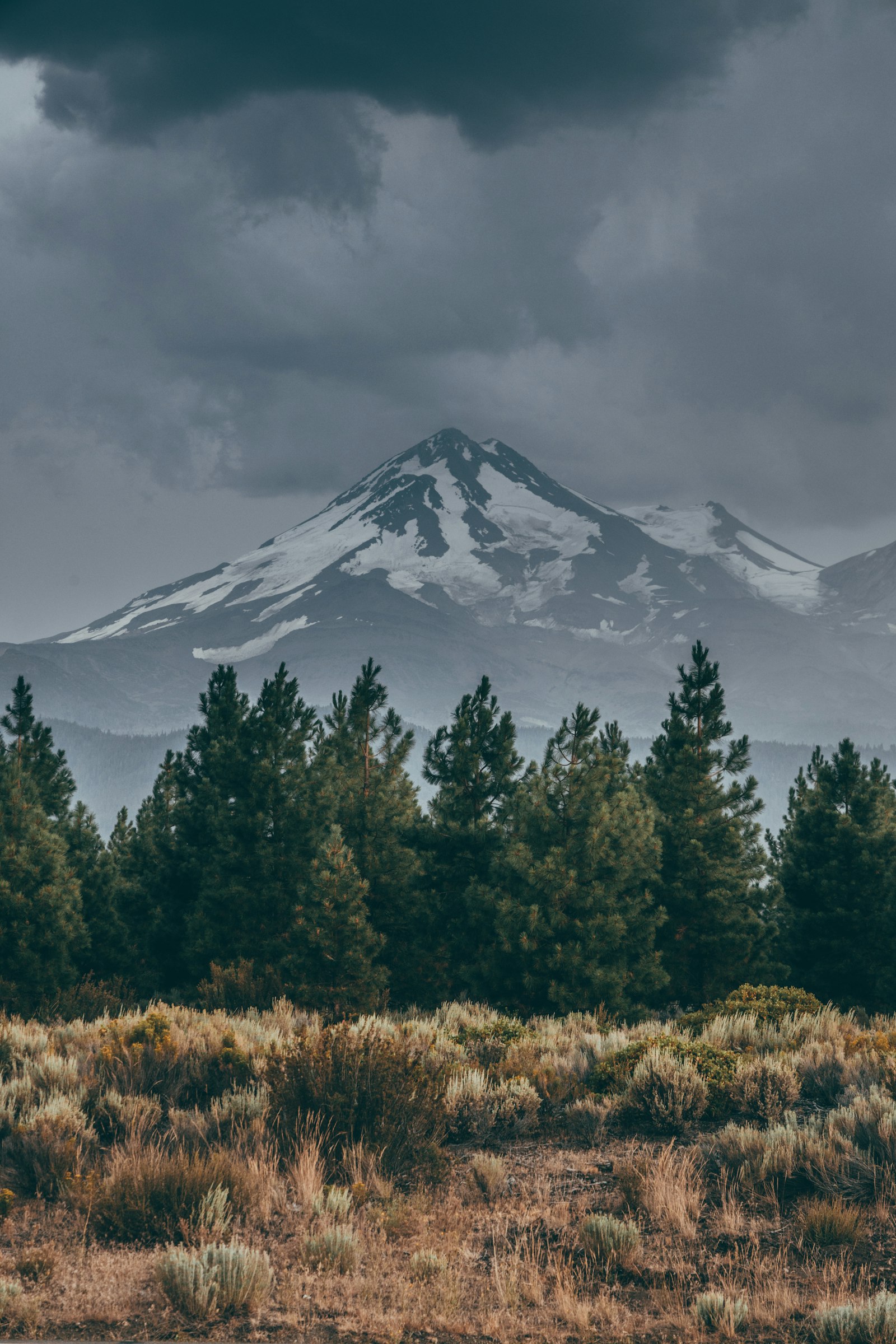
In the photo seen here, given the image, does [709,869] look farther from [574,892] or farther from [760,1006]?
[760,1006]

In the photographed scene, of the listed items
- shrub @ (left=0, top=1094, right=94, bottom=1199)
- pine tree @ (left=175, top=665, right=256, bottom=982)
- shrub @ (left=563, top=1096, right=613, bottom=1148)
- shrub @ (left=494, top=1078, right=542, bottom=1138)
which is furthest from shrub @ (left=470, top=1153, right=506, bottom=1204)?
pine tree @ (left=175, top=665, right=256, bottom=982)

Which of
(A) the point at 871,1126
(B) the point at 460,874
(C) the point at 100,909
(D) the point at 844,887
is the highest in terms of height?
(B) the point at 460,874

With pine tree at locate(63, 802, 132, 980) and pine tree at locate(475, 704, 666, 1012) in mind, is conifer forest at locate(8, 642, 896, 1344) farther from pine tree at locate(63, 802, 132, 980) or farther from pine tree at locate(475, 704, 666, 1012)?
pine tree at locate(63, 802, 132, 980)

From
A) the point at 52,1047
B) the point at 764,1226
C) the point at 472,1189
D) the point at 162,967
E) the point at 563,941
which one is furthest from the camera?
the point at 162,967

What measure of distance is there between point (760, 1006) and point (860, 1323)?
7908 millimetres

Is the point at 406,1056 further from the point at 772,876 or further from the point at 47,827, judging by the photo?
the point at 772,876

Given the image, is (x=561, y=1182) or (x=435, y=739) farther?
(x=435, y=739)

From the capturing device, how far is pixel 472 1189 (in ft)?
20.4

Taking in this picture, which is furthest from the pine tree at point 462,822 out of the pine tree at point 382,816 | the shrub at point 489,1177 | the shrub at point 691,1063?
the shrub at point 489,1177

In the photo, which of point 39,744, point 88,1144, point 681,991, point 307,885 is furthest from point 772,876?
point 39,744

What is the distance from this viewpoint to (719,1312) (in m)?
4.61

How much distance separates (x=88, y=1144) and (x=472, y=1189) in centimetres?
294

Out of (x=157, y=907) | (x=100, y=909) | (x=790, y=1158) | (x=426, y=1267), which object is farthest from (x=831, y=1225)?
(x=100, y=909)

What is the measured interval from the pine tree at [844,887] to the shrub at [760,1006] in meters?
10.2
